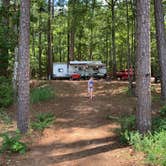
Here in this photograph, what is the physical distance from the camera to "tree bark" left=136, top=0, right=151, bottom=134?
10633 mm

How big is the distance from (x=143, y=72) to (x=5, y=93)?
9324 millimetres

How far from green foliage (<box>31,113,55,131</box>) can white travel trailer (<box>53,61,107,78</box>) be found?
22.0m

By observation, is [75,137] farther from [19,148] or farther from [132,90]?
[132,90]

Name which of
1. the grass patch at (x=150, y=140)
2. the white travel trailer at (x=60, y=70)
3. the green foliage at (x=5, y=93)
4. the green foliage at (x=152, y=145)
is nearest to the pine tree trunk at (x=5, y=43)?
the green foliage at (x=5, y=93)

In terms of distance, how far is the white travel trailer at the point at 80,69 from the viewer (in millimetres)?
37062

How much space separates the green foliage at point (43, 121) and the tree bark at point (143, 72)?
12.9ft

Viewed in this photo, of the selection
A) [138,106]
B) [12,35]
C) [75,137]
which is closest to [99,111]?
[75,137]

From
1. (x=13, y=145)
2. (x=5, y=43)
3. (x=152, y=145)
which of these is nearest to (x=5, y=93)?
(x=5, y=43)

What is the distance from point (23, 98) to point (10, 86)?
7313 millimetres

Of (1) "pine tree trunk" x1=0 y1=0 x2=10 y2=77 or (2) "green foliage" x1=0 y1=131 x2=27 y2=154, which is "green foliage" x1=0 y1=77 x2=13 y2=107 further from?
(2) "green foliage" x1=0 y1=131 x2=27 y2=154

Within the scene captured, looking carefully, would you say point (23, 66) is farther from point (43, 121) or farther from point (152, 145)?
point (152, 145)

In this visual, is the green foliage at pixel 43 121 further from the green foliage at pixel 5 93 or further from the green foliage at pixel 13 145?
the green foliage at pixel 5 93

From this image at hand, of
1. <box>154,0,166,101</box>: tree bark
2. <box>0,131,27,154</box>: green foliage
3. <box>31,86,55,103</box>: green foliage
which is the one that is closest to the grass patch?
<box>0,131,27,154</box>: green foliage

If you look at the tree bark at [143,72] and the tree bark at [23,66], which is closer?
the tree bark at [143,72]
